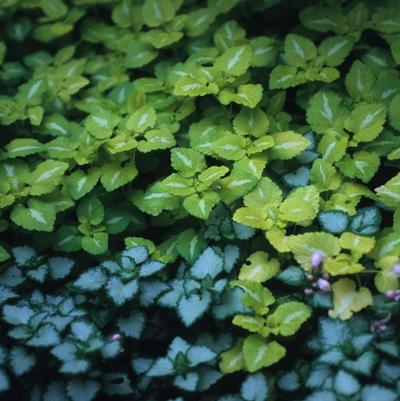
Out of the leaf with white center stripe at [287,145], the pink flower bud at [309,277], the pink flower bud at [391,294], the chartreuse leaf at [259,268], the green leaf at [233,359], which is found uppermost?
the leaf with white center stripe at [287,145]

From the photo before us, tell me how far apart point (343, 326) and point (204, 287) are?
0.56 metres

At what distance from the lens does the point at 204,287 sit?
7.80 ft

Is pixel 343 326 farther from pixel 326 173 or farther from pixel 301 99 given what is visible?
pixel 301 99

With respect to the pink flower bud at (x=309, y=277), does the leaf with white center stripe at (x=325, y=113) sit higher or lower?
higher

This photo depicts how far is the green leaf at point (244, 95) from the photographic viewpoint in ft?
9.38

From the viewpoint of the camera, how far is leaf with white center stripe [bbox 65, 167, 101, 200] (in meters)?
2.84

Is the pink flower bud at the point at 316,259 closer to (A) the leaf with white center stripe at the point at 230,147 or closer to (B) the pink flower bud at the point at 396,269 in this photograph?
(B) the pink flower bud at the point at 396,269

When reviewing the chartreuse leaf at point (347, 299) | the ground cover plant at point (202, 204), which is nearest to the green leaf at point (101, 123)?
the ground cover plant at point (202, 204)

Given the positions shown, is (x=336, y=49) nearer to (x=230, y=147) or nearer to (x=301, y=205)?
(x=230, y=147)

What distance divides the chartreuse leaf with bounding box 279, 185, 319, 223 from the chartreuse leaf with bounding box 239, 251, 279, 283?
0.64ft

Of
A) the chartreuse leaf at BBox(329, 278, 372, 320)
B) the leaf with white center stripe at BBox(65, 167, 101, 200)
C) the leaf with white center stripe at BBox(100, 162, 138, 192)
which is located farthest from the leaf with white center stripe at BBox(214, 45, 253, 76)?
the chartreuse leaf at BBox(329, 278, 372, 320)

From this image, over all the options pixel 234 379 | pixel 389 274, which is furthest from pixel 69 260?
pixel 389 274

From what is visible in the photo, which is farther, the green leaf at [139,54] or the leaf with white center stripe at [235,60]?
the green leaf at [139,54]

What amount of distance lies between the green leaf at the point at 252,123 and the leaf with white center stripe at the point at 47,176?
0.86 metres
